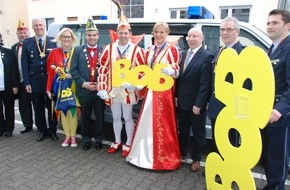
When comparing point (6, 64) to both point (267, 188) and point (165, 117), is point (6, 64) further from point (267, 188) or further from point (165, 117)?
point (267, 188)

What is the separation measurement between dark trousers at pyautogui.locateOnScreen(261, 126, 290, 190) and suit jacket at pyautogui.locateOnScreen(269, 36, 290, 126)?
11 centimetres

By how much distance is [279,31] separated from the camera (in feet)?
8.17

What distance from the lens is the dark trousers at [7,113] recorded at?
4753 millimetres

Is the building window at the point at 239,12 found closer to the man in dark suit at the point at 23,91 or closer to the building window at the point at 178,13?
the building window at the point at 178,13

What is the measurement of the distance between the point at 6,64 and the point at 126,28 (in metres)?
2.21

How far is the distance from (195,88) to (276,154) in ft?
3.72

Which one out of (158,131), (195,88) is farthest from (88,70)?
(195,88)

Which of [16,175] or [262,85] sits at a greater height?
[262,85]

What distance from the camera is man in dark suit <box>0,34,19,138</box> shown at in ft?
15.1

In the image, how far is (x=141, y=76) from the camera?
365 centimetres

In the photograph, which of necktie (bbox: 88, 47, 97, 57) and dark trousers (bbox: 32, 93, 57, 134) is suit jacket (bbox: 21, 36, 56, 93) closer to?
dark trousers (bbox: 32, 93, 57, 134)

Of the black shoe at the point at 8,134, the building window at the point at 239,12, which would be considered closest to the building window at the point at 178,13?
the building window at the point at 239,12

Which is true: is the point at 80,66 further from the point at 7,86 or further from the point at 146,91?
the point at 7,86

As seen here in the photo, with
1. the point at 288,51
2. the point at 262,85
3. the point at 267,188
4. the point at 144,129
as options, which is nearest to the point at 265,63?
the point at 262,85
